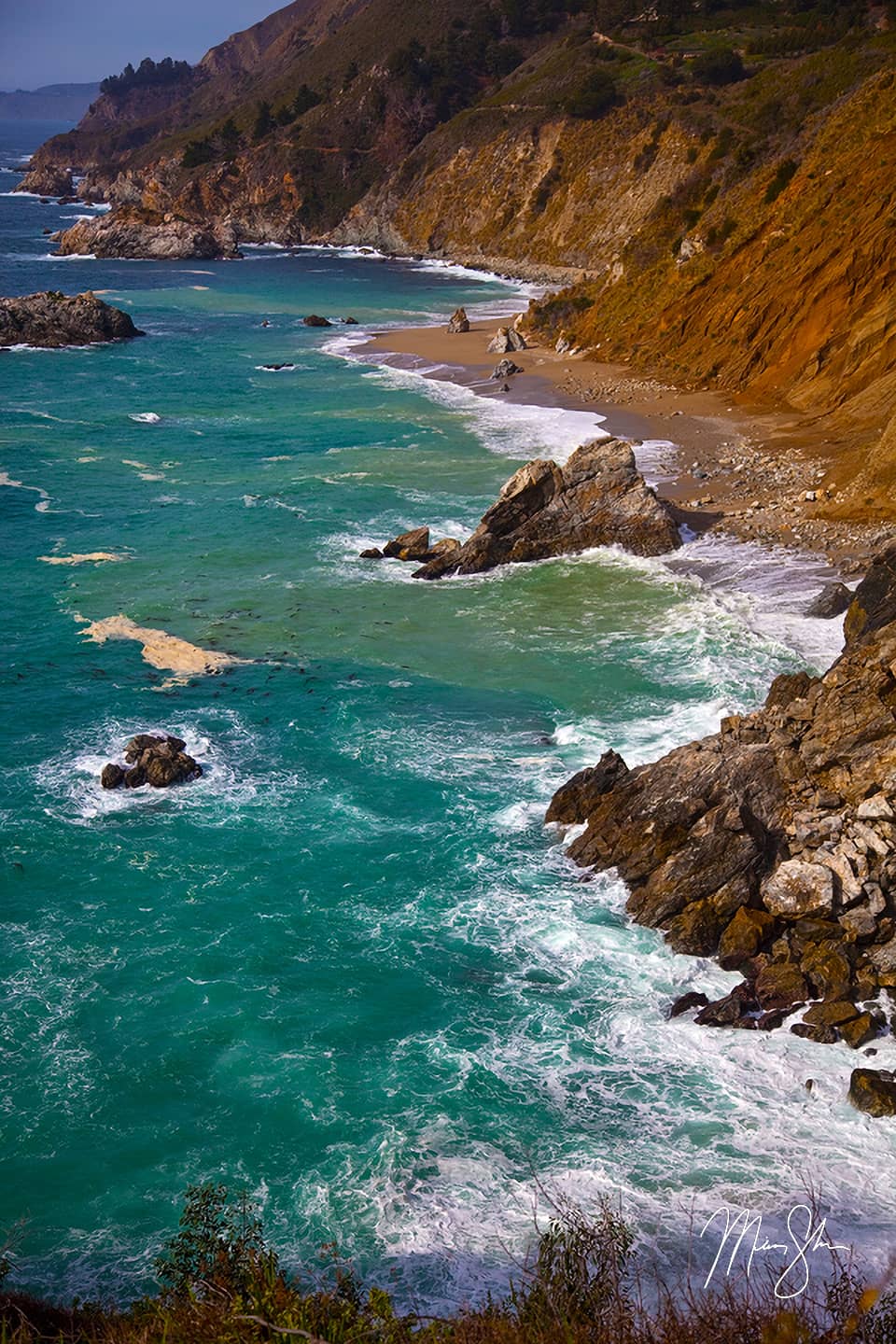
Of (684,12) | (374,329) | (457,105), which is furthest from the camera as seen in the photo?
(457,105)

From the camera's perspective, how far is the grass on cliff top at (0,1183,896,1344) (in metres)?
12.0

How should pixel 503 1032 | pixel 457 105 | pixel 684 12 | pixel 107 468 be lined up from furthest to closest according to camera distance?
pixel 457 105 → pixel 684 12 → pixel 107 468 → pixel 503 1032

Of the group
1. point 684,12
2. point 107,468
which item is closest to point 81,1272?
point 107,468

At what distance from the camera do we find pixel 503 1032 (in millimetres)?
22406

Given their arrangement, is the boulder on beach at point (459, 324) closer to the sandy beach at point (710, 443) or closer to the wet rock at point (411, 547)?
the sandy beach at point (710, 443)

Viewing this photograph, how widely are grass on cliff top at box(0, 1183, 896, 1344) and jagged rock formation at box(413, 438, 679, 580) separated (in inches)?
1247

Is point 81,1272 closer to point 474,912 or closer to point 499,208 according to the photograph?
point 474,912

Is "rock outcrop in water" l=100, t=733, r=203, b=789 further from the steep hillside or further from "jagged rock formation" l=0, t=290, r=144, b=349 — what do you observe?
"jagged rock formation" l=0, t=290, r=144, b=349

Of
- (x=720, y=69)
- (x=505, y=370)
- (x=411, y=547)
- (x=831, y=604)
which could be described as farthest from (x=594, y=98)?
(x=831, y=604)

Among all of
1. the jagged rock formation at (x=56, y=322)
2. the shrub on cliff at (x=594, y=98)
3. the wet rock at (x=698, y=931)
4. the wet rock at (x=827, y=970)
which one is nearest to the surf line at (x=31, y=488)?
the jagged rock formation at (x=56, y=322)

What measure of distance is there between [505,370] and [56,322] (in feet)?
133

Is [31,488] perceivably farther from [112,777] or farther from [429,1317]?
[429,1317]

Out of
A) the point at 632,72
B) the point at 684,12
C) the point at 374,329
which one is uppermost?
the point at 684,12

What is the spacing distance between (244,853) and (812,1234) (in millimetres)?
15449
